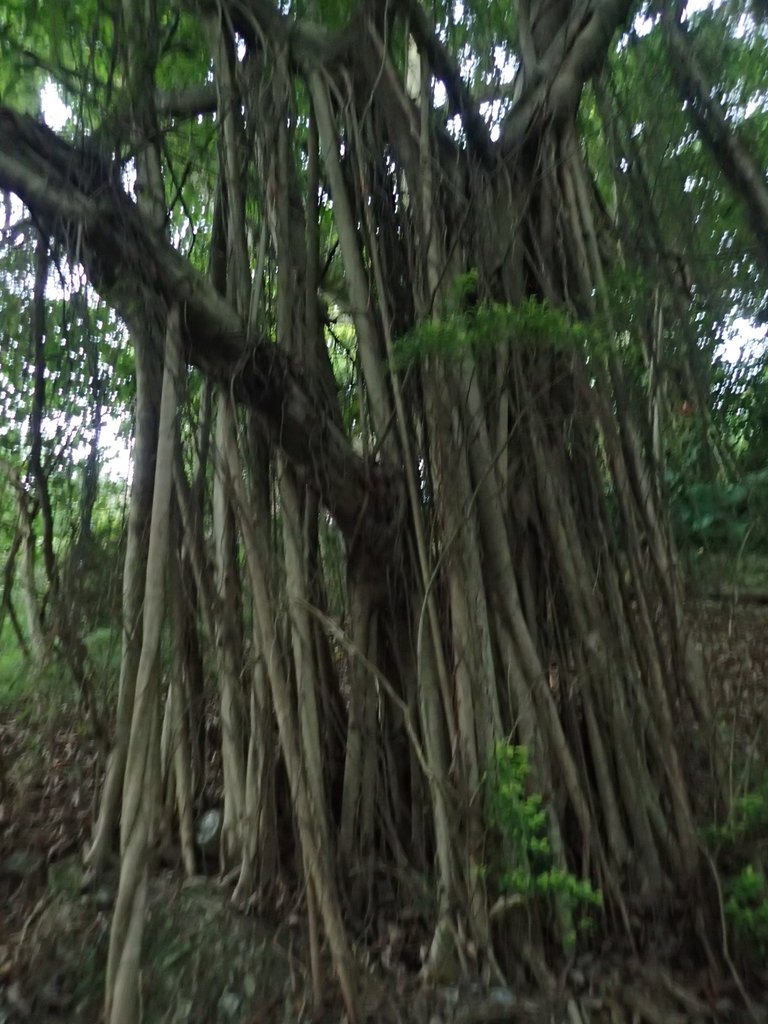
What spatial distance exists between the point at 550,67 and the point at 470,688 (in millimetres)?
2247

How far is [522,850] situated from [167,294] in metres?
1.68

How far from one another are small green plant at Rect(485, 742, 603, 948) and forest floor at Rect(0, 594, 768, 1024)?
0.59 feet

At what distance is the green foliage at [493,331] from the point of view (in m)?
2.03

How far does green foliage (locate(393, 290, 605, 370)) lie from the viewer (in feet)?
6.67

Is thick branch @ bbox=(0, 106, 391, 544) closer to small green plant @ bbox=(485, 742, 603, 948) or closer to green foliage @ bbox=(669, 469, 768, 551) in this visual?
small green plant @ bbox=(485, 742, 603, 948)

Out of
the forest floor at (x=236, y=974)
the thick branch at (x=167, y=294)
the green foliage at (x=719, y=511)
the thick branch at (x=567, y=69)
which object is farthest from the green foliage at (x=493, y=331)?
the forest floor at (x=236, y=974)

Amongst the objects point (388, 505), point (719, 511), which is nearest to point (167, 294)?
point (388, 505)

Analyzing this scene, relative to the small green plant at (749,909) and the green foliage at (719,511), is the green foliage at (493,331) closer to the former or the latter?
the green foliage at (719,511)

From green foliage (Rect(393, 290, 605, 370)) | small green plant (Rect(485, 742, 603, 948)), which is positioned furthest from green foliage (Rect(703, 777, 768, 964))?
green foliage (Rect(393, 290, 605, 370))

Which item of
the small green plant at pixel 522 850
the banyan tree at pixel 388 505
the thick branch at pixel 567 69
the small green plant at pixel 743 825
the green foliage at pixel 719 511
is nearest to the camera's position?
the small green plant at pixel 522 850

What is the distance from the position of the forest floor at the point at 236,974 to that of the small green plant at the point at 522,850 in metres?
0.18

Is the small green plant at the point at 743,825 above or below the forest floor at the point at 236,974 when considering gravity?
above

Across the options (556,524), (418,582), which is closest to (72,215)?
(418,582)

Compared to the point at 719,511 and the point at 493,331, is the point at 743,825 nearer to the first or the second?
the point at 493,331
